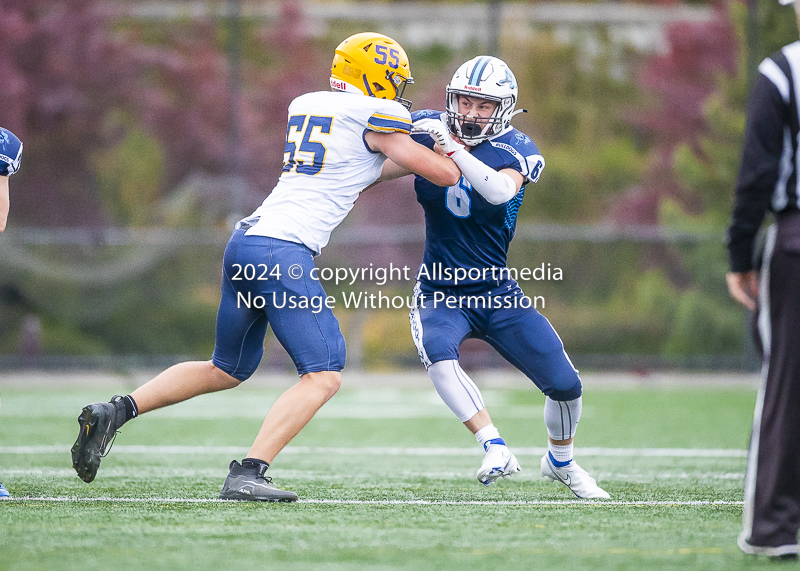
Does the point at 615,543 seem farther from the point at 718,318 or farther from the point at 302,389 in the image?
the point at 718,318

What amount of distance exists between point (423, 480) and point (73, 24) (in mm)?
13833

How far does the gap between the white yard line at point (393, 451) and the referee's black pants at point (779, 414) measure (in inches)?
131

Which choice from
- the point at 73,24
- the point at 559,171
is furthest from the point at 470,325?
the point at 559,171

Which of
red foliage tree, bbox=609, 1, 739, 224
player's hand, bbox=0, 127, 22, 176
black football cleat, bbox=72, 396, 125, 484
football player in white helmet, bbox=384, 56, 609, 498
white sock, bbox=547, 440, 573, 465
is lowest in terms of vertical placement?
white sock, bbox=547, 440, 573, 465

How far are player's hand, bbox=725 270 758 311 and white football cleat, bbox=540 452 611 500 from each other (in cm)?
155

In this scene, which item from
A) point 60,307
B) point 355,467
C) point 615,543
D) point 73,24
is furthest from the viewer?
point 73,24

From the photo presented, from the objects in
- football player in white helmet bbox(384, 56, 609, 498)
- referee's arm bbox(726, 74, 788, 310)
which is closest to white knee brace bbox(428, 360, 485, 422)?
football player in white helmet bbox(384, 56, 609, 498)

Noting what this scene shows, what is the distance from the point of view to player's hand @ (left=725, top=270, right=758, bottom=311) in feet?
11.1

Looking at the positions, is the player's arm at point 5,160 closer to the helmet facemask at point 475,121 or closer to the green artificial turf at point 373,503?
the green artificial turf at point 373,503

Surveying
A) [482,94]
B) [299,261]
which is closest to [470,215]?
[482,94]

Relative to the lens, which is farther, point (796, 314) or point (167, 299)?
point (167, 299)

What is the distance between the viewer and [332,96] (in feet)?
15.1

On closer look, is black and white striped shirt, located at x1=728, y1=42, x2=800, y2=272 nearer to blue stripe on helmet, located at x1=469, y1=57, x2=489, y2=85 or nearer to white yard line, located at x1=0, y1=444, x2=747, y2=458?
blue stripe on helmet, located at x1=469, y1=57, x2=489, y2=85

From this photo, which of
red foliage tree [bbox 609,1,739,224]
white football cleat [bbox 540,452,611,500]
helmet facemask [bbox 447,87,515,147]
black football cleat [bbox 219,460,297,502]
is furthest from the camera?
red foliage tree [bbox 609,1,739,224]
